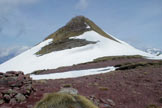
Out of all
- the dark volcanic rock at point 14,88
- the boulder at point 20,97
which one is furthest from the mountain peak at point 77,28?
the boulder at point 20,97

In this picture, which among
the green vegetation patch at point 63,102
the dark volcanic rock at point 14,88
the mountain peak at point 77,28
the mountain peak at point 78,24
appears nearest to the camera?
the green vegetation patch at point 63,102

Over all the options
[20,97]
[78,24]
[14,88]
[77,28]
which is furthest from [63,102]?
[78,24]

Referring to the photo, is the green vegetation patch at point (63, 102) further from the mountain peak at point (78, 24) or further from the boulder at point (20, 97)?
the mountain peak at point (78, 24)

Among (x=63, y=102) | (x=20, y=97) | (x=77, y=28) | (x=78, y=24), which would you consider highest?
(x=78, y=24)

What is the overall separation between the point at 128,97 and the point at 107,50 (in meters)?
47.1

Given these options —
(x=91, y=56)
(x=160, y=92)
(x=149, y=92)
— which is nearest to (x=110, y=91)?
(x=149, y=92)

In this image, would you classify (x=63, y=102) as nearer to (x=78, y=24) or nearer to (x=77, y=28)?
(x=77, y=28)

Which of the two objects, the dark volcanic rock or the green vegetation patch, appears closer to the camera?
the green vegetation patch

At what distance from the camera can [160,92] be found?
1214 cm

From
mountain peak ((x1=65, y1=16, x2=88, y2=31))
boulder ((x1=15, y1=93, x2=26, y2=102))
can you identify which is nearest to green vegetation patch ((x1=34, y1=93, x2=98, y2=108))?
boulder ((x1=15, y1=93, x2=26, y2=102))

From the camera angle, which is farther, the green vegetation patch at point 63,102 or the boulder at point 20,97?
Answer: the boulder at point 20,97

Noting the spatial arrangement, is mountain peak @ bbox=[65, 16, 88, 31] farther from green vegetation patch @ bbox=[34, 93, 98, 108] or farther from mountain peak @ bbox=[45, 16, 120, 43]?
green vegetation patch @ bbox=[34, 93, 98, 108]

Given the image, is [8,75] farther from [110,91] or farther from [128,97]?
[128,97]

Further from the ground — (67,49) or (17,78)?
(67,49)
